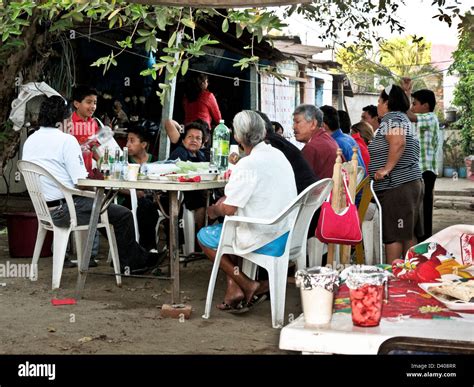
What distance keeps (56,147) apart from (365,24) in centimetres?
392

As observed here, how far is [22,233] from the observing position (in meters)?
7.58

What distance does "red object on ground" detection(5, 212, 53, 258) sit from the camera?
7520 mm

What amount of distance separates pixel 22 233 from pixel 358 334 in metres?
5.58

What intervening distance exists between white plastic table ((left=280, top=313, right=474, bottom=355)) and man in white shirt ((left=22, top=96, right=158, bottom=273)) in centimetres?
389

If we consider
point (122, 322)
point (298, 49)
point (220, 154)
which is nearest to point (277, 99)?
point (298, 49)

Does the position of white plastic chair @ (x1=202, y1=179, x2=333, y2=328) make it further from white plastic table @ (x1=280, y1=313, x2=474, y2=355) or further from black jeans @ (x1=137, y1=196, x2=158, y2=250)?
white plastic table @ (x1=280, y1=313, x2=474, y2=355)

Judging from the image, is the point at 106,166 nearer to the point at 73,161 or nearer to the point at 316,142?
the point at 73,161

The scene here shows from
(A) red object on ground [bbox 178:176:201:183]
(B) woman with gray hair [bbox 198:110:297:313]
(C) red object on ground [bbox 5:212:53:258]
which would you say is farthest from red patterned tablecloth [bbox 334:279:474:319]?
(C) red object on ground [bbox 5:212:53:258]

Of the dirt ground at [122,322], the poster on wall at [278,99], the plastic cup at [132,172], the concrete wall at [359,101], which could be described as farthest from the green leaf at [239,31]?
the concrete wall at [359,101]

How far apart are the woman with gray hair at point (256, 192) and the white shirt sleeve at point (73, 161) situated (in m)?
1.35
